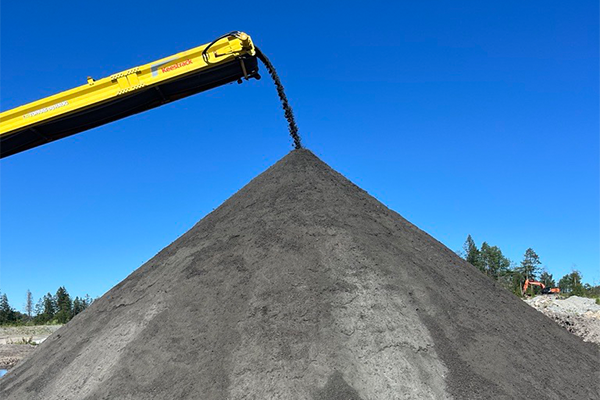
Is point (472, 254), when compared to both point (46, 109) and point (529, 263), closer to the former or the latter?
point (529, 263)

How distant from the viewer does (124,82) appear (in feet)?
28.6

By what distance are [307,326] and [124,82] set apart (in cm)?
619

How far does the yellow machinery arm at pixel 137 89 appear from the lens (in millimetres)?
8453

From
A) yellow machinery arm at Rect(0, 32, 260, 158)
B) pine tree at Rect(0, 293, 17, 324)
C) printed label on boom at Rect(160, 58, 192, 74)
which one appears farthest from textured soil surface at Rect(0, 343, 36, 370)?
pine tree at Rect(0, 293, 17, 324)

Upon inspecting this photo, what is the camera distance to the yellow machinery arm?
8453 millimetres

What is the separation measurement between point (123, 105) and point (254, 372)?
20.8ft

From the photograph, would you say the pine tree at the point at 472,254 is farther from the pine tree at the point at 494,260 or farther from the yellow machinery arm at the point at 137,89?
the yellow machinery arm at the point at 137,89

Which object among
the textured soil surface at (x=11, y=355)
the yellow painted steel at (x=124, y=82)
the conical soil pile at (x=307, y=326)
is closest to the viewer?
the conical soil pile at (x=307, y=326)

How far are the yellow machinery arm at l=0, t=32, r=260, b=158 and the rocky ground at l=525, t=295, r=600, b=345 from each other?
43.3 ft

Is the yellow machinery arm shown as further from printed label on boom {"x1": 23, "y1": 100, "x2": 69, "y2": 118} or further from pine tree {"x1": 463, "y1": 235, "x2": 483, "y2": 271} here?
pine tree {"x1": 463, "y1": 235, "x2": 483, "y2": 271}

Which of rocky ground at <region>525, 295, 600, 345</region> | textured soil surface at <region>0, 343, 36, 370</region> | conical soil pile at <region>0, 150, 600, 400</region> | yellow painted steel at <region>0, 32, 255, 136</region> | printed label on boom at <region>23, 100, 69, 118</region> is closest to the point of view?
conical soil pile at <region>0, 150, 600, 400</region>

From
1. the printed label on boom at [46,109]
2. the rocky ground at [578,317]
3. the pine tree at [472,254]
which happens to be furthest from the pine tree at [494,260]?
the printed label on boom at [46,109]

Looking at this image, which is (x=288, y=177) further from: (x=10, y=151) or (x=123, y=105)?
(x=10, y=151)

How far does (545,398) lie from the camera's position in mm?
5996
